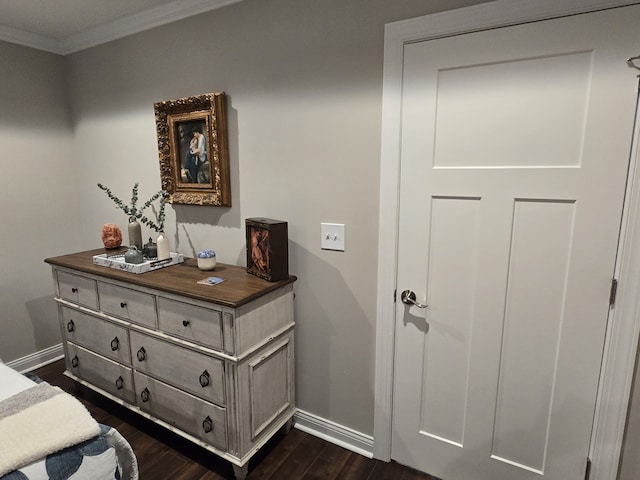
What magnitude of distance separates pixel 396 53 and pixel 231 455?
6.33 feet

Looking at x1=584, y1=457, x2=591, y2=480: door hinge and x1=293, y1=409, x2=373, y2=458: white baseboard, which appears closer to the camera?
x1=584, y1=457, x2=591, y2=480: door hinge

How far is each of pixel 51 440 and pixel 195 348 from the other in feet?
2.26

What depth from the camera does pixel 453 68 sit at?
1.48 metres

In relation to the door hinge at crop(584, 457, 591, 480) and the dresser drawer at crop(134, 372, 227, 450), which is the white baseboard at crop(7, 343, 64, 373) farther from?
the door hinge at crop(584, 457, 591, 480)

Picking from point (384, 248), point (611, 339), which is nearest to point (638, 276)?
point (611, 339)

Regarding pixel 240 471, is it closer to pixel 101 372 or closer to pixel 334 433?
pixel 334 433

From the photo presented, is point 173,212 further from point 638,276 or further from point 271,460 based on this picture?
point 638,276

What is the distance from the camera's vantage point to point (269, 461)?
1892mm

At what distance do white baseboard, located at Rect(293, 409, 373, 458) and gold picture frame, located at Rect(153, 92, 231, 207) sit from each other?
1.29 m

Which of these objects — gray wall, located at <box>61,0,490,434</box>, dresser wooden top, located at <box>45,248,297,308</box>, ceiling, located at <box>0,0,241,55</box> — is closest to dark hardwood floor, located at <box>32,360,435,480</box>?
gray wall, located at <box>61,0,490,434</box>

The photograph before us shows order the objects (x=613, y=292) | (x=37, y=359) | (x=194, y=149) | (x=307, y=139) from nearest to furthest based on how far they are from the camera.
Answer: (x=613, y=292) < (x=307, y=139) < (x=194, y=149) < (x=37, y=359)

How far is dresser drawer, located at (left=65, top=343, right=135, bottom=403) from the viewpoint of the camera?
2.08m

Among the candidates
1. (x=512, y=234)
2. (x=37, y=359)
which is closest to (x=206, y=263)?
(x=512, y=234)

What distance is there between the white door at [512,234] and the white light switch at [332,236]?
294 millimetres
